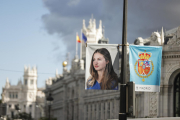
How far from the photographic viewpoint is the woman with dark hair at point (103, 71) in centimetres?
1647

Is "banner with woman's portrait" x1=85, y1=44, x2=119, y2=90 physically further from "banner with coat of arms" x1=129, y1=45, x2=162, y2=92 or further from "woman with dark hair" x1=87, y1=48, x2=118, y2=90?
"banner with coat of arms" x1=129, y1=45, x2=162, y2=92

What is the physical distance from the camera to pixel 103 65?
651 inches

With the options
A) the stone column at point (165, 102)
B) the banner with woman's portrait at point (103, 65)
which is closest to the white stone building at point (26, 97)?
the stone column at point (165, 102)

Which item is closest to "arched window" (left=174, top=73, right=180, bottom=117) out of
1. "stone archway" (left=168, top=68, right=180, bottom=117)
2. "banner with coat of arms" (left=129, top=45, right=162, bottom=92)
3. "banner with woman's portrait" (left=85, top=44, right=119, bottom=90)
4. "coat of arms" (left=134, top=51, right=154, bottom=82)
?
"stone archway" (left=168, top=68, right=180, bottom=117)

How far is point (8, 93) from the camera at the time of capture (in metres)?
198

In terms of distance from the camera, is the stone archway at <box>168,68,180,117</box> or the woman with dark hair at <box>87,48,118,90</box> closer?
the woman with dark hair at <box>87,48,118,90</box>

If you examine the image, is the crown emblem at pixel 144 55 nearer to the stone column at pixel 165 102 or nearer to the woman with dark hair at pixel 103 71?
the woman with dark hair at pixel 103 71

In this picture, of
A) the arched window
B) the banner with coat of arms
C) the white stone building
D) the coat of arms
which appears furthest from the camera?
the white stone building

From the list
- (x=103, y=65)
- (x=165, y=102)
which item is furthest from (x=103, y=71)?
(x=165, y=102)

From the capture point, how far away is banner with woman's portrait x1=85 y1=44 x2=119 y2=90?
648 inches

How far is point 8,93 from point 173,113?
155m

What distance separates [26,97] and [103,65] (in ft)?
583

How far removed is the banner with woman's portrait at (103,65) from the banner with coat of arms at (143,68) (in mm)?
637

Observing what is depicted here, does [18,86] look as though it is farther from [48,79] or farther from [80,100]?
[80,100]
